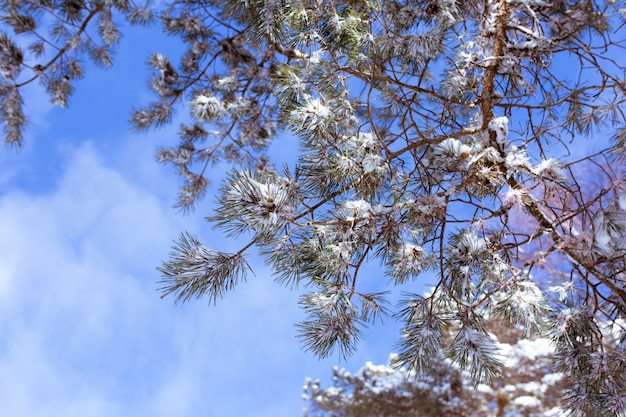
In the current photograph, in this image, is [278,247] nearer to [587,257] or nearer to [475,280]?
[475,280]

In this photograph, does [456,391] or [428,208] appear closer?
[428,208]

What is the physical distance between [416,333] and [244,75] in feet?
7.37

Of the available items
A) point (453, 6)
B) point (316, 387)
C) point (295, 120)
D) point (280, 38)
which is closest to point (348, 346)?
point (295, 120)

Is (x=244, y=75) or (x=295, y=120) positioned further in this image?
(x=244, y=75)

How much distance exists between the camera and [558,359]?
1.71m

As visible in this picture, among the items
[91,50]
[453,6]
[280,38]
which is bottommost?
[280,38]

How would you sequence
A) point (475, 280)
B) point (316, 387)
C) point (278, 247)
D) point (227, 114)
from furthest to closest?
point (316, 387), point (227, 114), point (475, 280), point (278, 247)

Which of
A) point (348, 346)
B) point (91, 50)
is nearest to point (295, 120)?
point (348, 346)

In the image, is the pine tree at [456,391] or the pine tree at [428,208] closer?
the pine tree at [428,208]

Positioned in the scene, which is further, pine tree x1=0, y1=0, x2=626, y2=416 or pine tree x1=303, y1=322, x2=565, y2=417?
pine tree x1=303, y1=322, x2=565, y2=417

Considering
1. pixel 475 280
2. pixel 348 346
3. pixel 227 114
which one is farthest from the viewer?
pixel 227 114

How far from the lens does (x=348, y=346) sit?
152cm

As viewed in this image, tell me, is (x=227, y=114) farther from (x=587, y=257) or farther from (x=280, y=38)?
(x=587, y=257)

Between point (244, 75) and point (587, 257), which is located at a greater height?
point (244, 75)
